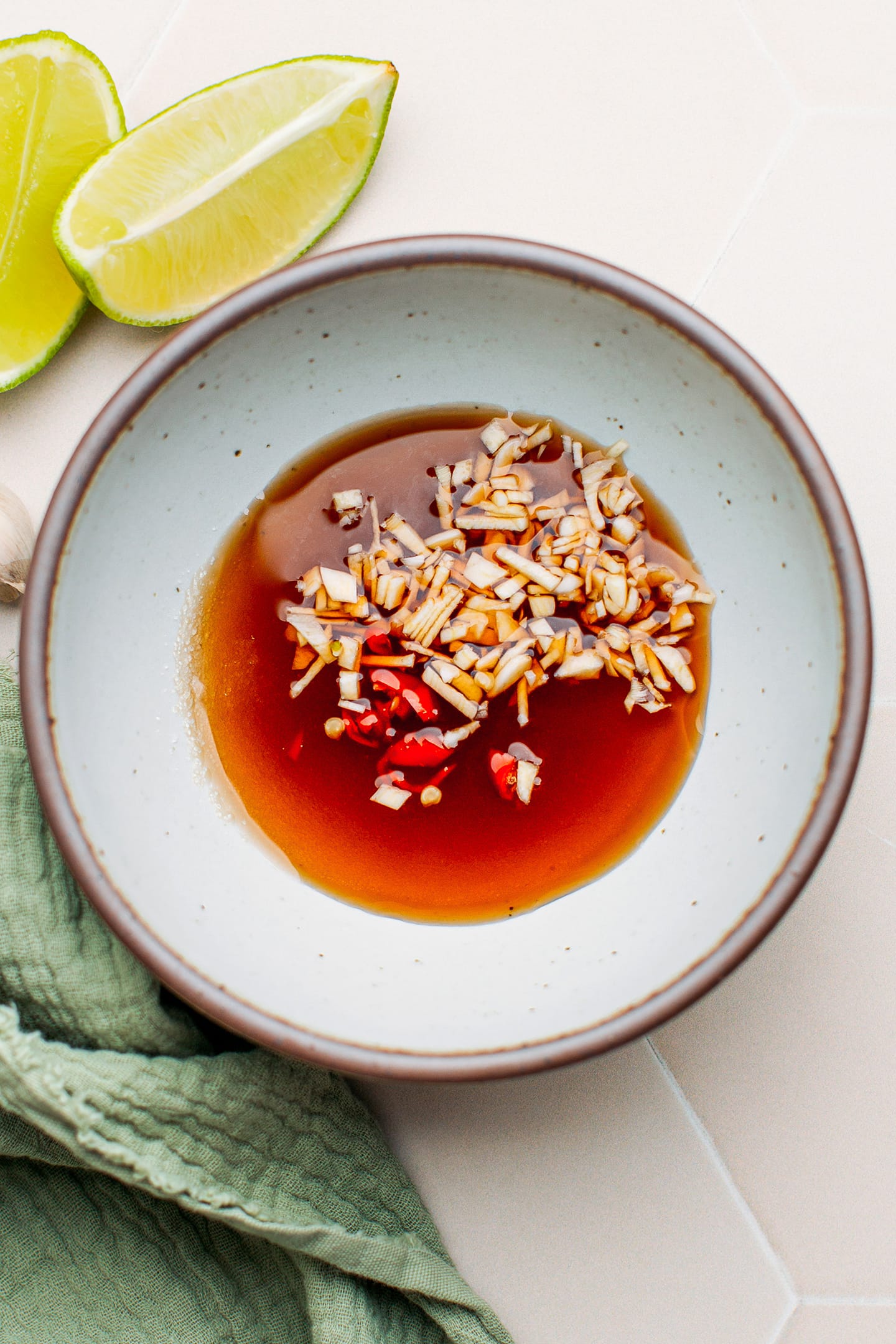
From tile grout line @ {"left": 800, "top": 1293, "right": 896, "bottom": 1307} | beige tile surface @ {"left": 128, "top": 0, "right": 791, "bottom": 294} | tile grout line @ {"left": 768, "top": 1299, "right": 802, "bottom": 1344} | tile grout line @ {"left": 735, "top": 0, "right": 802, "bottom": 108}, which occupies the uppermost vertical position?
tile grout line @ {"left": 735, "top": 0, "right": 802, "bottom": 108}

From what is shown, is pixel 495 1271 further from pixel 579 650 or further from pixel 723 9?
pixel 723 9

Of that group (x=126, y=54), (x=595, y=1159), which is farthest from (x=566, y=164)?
(x=595, y=1159)

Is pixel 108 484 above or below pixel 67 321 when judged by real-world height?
below

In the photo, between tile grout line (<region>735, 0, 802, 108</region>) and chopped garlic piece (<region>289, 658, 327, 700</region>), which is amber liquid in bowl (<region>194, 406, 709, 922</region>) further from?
tile grout line (<region>735, 0, 802, 108</region>)

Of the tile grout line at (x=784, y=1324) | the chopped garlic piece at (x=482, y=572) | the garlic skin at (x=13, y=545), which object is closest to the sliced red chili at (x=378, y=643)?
the chopped garlic piece at (x=482, y=572)

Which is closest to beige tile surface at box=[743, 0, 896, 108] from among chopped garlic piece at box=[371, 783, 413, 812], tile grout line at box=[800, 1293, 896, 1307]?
chopped garlic piece at box=[371, 783, 413, 812]

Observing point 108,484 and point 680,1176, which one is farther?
point 680,1176
